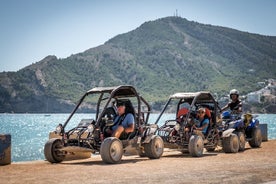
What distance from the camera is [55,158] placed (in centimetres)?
1689

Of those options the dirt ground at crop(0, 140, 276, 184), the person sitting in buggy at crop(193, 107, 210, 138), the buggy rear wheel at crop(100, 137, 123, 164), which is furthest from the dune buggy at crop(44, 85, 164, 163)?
the person sitting in buggy at crop(193, 107, 210, 138)

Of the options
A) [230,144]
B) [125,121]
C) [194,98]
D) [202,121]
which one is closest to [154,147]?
[125,121]

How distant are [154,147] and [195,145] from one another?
5.68 ft

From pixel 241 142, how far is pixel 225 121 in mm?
1357

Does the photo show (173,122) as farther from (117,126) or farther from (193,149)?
(117,126)

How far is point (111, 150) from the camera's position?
16266 mm

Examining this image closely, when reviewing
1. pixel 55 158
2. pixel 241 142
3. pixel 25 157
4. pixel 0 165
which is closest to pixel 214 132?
pixel 241 142

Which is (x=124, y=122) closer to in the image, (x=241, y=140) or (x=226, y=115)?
(x=241, y=140)

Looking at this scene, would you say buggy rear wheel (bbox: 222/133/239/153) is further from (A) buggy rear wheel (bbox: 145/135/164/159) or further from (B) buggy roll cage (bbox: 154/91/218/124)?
(A) buggy rear wheel (bbox: 145/135/164/159)

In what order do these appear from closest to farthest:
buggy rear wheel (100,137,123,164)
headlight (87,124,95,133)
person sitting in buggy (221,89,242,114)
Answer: buggy rear wheel (100,137,123,164) < headlight (87,124,95,133) < person sitting in buggy (221,89,242,114)

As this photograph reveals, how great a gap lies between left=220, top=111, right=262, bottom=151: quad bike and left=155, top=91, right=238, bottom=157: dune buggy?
68 centimetres

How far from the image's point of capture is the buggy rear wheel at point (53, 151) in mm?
16734

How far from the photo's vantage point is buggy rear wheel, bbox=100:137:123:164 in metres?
16.0

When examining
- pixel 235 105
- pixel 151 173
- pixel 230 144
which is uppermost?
pixel 235 105
